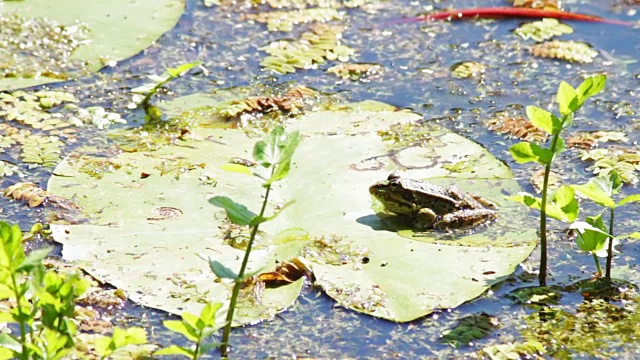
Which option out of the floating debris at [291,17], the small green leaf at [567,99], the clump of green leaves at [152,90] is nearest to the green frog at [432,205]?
the small green leaf at [567,99]

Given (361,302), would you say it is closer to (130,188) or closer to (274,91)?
(130,188)

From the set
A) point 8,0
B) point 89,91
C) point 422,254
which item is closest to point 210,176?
point 422,254

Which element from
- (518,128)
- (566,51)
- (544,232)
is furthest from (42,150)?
(566,51)

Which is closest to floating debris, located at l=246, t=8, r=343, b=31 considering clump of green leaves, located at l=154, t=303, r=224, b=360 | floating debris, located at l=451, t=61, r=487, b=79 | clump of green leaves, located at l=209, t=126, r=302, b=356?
floating debris, located at l=451, t=61, r=487, b=79

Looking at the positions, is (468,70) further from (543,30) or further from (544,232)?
(544,232)

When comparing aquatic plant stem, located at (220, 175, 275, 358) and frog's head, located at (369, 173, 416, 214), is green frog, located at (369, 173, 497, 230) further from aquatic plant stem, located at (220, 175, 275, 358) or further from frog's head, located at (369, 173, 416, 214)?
aquatic plant stem, located at (220, 175, 275, 358)
